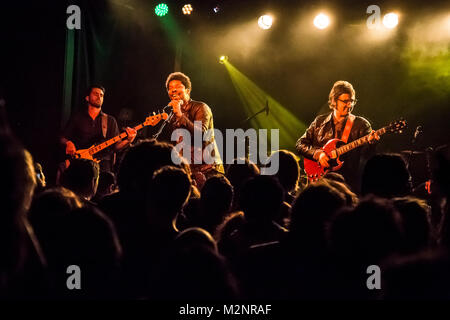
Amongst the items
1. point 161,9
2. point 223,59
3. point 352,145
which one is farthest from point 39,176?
point 223,59

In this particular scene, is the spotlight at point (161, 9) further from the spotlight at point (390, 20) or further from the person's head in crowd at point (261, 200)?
the person's head in crowd at point (261, 200)

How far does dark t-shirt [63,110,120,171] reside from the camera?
21.1 feet

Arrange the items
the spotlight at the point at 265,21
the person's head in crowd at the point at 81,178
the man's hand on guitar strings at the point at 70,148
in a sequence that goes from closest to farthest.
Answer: the person's head in crowd at the point at 81,178 < the man's hand on guitar strings at the point at 70,148 < the spotlight at the point at 265,21

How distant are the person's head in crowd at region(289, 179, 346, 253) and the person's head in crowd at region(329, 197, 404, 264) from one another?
0.22m

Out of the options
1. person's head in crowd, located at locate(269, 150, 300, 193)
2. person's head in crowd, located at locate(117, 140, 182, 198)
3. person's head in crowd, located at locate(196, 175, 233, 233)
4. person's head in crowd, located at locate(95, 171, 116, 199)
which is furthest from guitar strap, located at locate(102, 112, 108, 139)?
person's head in crowd, located at locate(196, 175, 233, 233)

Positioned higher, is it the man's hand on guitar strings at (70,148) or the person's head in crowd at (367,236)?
the man's hand on guitar strings at (70,148)

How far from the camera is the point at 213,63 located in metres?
8.80

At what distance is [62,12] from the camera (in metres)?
6.24

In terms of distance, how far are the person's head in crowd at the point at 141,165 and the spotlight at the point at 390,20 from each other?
6.21m

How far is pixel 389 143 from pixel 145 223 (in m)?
7.04

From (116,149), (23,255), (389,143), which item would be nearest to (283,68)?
(389,143)

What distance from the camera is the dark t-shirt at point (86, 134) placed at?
6430 millimetres

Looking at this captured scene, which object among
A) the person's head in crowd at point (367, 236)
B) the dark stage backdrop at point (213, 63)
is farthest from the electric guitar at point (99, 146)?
the person's head in crowd at point (367, 236)

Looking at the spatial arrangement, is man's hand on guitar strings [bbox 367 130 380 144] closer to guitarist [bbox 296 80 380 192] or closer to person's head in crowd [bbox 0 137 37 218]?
guitarist [bbox 296 80 380 192]
